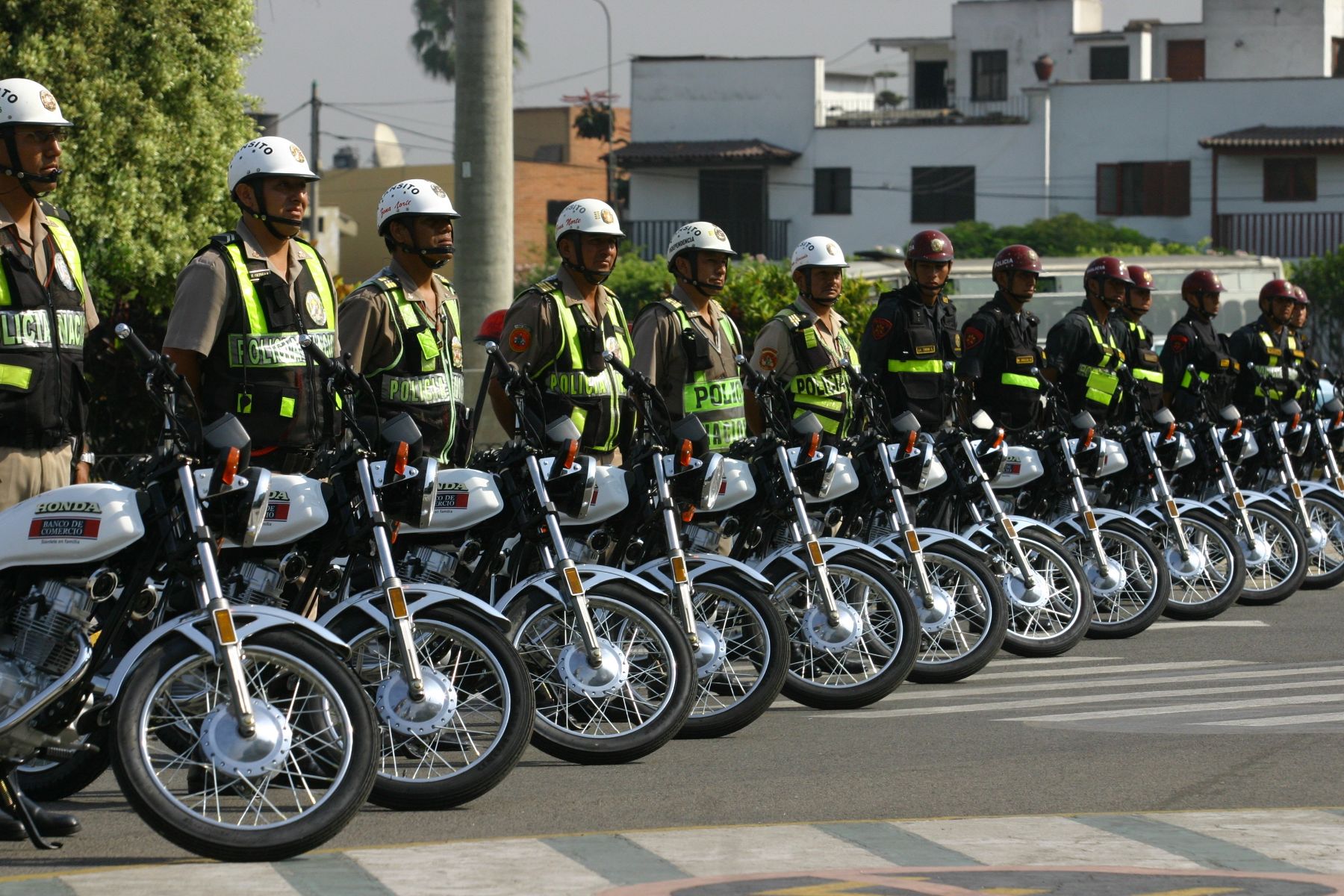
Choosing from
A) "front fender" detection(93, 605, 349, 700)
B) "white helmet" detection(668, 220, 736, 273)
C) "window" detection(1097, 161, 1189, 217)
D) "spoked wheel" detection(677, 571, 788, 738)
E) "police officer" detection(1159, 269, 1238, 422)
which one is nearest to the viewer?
"front fender" detection(93, 605, 349, 700)

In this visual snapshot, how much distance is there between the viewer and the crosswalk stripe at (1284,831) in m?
6.43

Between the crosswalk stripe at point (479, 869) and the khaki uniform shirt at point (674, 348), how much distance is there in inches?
158

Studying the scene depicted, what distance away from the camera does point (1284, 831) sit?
6.80m

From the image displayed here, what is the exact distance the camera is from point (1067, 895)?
5898 millimetres

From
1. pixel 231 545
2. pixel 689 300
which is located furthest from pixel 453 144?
pixel 231 545

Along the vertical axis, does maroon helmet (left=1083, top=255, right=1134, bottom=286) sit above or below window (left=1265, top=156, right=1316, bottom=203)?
below

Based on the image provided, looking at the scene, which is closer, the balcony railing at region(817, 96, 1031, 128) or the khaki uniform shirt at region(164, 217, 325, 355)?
the khaki uniform shirt at region(164, 217, 325, 355)

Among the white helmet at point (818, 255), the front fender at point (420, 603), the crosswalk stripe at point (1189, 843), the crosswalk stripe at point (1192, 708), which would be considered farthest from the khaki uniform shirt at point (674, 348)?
the crosswalk stripe at point (1189, 843)

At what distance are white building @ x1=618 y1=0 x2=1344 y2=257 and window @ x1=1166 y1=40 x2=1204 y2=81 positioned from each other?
0.80 m

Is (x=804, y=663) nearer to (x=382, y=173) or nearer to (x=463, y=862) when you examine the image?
(x=463, y=862)

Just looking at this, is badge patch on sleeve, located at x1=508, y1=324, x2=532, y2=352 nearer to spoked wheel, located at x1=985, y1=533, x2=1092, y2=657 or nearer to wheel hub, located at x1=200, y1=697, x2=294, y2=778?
spoked wheel, located at x1=985, y1=533, x2=1092, y2=657

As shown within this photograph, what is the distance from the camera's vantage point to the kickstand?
634 cm

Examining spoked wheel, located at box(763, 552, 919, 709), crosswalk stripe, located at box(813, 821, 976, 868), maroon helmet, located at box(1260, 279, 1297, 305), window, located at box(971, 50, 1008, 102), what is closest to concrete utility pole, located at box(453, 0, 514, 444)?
maroon helmet, located at box(1260, 279, 1297, 305)

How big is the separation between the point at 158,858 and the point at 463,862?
916mm
